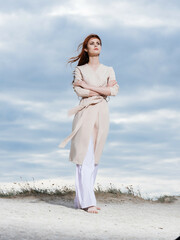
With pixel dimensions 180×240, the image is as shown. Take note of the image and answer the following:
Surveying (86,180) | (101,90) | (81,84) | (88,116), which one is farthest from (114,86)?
(86,180)

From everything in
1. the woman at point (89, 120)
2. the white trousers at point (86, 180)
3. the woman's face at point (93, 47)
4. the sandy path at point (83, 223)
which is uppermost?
the woman's face at point (93, 47)

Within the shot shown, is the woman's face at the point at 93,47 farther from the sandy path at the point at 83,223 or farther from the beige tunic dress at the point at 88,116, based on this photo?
the sandy path at the point at 83,223

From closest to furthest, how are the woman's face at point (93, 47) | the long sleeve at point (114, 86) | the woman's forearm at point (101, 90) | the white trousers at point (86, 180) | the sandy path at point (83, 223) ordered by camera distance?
the sandy path at point (83, 223), the white trousers at point (86, 180), the woman's forearm at point (101, 90), the long sleeve at point (114, 86), the woman's face at point (93, 47)

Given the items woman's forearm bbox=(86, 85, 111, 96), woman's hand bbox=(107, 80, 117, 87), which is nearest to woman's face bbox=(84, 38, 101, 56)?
woman's hand bbox=(107, 80, 117, 87)

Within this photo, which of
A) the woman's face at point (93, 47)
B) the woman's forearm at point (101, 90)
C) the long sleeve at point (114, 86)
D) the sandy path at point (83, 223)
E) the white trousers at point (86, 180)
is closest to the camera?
the sandy path at point (83, 223)

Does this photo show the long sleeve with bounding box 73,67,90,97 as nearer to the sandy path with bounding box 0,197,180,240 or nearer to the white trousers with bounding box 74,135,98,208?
the white trousers with bounding box 74,135,98,208

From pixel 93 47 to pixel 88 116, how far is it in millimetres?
1255

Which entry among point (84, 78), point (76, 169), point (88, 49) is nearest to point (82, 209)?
point (76, 169)

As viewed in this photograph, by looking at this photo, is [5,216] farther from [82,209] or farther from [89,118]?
[89,118]

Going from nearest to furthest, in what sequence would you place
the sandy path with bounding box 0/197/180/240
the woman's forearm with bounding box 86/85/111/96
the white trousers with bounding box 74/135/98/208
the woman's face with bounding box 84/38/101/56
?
the sandy path with bounding box 0/197/180/240, the white trousers with bounding box 74/135/98/208, the woman's forearm with bounding box 86/85/111/96, the woman's face with bounding box 84/38/101/56

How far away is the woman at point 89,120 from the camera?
697cm

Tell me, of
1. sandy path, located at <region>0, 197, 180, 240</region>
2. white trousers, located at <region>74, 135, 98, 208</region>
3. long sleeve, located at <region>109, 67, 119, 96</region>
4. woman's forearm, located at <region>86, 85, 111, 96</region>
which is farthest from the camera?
long sleeve, located at <region>109, 67, 119, 96</region>

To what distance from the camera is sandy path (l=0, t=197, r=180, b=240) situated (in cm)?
528

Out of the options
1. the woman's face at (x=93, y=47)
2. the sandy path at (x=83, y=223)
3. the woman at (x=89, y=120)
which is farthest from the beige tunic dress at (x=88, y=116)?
the sandy path at (x=83, y=223)
